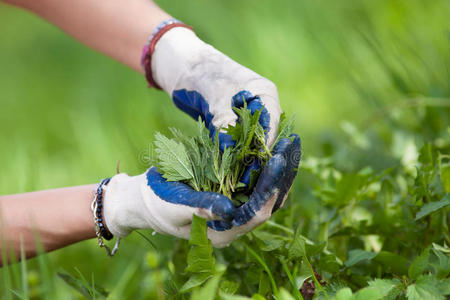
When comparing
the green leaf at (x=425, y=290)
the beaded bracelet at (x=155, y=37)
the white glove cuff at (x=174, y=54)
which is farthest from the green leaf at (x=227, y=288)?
the beaded bracelet at (x=155, y=37)

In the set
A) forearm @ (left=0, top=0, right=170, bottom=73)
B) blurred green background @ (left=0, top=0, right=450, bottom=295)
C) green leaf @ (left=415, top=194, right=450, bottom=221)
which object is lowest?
blurred green background @ (left=0, top=0, right=450, bottom=295)

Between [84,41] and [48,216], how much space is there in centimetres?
89

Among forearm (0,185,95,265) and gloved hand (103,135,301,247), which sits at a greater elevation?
gloved hand (103,135,301,247)

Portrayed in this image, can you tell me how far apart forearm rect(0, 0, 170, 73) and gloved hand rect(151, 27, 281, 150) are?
0.39 feet

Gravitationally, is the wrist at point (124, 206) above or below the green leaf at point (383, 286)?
below

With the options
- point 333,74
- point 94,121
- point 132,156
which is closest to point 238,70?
point 132,156

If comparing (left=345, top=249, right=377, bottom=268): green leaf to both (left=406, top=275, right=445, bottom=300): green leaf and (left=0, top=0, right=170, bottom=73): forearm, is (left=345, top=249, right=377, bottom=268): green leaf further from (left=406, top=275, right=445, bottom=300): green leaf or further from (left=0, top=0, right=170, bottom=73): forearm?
(left=0, top=0, right=170, bottom=73): forearm

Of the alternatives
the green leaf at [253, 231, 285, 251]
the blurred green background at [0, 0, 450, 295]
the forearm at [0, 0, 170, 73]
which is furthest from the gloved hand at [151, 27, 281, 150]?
the blurred green background at [0, 0, 450, 295]

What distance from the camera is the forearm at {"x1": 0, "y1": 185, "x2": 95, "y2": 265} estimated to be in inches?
57.0

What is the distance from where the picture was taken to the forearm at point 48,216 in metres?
1.45

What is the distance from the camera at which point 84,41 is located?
2057 millimetres

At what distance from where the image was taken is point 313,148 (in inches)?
103

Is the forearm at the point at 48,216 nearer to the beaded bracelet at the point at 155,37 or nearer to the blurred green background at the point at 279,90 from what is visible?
the blurred green background at the point at 279,90

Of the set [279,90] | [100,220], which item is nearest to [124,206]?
[100,220]
